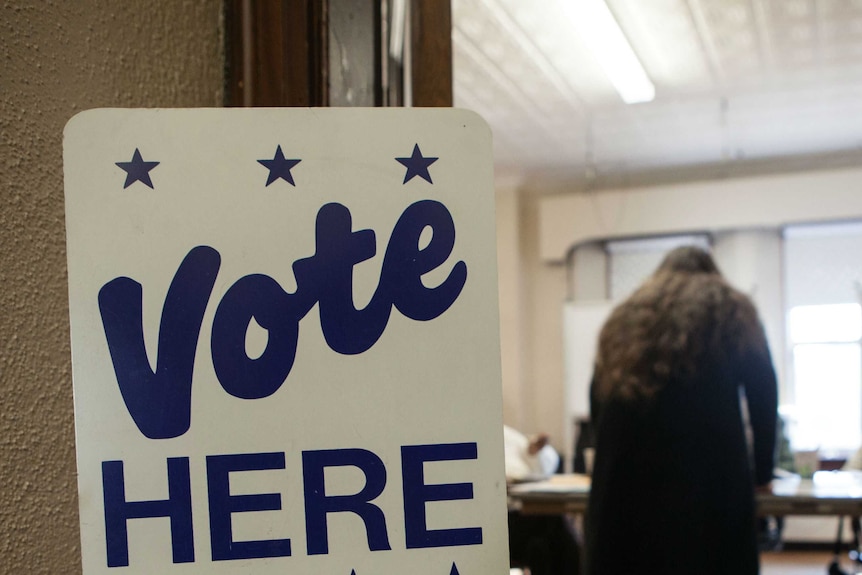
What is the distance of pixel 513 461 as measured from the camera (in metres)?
4.02

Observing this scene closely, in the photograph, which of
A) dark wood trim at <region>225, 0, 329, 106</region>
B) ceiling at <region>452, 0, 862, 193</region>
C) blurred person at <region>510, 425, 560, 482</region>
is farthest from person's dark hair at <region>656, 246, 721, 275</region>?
ceiling at <region>452, 0, 862, 193</region>

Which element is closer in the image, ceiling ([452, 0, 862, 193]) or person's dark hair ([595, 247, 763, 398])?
person's dark hair ([595, 247, 763, 398])

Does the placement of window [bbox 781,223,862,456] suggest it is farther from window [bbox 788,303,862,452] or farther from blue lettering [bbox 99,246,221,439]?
blue lettering [bbox 99,246,221,439]

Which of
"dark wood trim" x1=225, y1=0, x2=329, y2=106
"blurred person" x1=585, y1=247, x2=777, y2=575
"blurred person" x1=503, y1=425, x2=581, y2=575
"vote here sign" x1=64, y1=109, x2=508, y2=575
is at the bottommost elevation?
"blurred person" x1=503, y1=425, x2=581, y2=575

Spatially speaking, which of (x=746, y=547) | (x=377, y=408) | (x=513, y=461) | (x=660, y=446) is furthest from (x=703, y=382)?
(x=513, y=461)

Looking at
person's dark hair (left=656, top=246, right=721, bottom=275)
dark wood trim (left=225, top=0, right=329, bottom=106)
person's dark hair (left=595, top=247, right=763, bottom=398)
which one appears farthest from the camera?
person's dark hair (left=656, top=246, right=721, bottom=275)

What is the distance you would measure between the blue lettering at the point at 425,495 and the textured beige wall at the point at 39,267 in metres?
0.34

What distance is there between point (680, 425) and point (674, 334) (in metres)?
0.23

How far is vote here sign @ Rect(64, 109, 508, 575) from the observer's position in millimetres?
603

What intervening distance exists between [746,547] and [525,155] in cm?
493

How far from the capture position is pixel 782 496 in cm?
321

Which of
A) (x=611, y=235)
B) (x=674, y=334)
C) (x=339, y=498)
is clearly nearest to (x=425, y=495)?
(x=339, y=498)

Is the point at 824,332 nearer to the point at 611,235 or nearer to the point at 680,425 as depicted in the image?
the point at 611,235

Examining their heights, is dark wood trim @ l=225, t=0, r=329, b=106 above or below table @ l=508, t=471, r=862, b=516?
above
